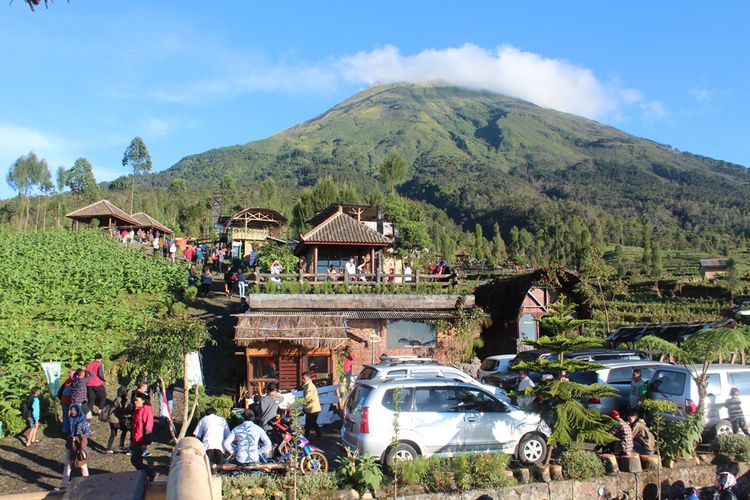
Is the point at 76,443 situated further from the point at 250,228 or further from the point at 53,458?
the point at 250,228

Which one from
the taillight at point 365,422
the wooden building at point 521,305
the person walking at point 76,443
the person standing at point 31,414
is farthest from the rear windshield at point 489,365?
the person standing at point 31,414

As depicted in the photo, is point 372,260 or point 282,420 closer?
point 282,420

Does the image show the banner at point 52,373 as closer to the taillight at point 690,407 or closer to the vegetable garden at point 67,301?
the vegetable garden at point 67,301

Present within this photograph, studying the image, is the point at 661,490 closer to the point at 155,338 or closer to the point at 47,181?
the point at 155,338

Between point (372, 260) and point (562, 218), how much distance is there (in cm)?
11226

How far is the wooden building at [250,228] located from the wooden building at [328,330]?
21885 mm

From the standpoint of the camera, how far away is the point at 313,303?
20.8m

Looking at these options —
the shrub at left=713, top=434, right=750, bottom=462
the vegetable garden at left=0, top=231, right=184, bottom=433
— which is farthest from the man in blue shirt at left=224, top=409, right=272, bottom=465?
the shrub at left=713, top=434, right=750, bottom=462

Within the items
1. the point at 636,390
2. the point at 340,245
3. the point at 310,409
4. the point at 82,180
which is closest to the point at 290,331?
the point at 310,409

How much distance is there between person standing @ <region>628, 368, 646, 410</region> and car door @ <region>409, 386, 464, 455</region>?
472 cm

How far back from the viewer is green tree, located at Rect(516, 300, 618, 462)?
10141mm

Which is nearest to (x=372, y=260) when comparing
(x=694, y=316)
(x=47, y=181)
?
(x=694, y=316)

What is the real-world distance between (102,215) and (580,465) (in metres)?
35.4

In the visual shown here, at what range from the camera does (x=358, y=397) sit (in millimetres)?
10055
